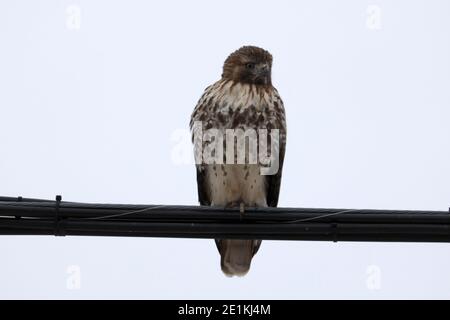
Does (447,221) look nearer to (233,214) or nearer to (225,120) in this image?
(233,214)

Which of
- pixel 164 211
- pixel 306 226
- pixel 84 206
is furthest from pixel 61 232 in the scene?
pixel 306 226

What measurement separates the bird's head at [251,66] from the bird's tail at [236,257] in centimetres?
131

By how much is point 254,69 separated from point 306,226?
107 inches

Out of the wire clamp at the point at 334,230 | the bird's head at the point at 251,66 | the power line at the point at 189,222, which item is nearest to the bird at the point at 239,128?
the bird's head at the point at 251,66

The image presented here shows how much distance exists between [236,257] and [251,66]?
155 centimetres

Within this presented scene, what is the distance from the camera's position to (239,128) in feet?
22.2

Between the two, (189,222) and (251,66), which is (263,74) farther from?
(189,222)

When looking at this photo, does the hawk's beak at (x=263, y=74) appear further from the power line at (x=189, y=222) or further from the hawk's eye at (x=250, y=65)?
the power line at (x=189, y=222)

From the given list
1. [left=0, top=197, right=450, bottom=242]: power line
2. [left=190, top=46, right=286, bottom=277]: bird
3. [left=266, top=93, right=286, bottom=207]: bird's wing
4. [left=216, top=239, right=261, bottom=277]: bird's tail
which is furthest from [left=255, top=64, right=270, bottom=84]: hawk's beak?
[left=0, top=197, right=450, bottom=242]: power line

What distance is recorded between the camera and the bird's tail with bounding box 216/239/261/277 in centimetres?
729

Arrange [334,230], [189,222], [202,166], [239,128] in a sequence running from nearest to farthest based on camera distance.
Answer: [334,230] → [189,222] → [239,128] → [202,166]

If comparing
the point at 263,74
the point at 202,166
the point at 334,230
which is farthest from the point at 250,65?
the point at 334,230

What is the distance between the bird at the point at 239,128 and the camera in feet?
22.6

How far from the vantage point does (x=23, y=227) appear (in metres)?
4.80
